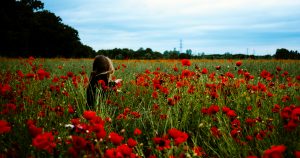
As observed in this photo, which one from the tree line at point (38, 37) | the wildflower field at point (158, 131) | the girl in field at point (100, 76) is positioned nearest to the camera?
the wildflower field at point (158, 131)

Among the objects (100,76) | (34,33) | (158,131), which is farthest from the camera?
(34,33)

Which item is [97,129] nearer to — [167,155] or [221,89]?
[167,155]

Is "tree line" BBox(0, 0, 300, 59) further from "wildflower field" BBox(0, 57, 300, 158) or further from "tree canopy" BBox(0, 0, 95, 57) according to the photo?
"wildflower field" BBox(0, 57, 300, 158)

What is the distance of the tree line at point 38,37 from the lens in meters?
23.3

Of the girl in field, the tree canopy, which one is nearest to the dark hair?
the girl in field

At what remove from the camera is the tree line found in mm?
23309

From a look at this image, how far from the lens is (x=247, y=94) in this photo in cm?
357

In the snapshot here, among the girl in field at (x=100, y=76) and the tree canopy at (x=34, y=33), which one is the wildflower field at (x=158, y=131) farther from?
the tree canopy at (x=34, y=33)

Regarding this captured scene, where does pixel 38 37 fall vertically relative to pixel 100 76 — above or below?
above

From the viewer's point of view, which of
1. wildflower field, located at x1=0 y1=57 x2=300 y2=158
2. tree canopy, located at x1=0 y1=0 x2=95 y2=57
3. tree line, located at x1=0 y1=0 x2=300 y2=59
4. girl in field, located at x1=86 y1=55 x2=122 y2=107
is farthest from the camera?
tree canopy, located at x1=0 y1=0 x2=95 y2=57

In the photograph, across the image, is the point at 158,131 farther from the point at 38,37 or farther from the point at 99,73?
the point at 38,37

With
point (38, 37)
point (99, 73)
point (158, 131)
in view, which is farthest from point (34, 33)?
point (158, 131)

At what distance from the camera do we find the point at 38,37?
32.1 meters

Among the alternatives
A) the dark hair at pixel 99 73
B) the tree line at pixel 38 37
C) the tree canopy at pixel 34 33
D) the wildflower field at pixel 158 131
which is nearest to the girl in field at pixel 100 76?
the dark hair at pixel 99 73
